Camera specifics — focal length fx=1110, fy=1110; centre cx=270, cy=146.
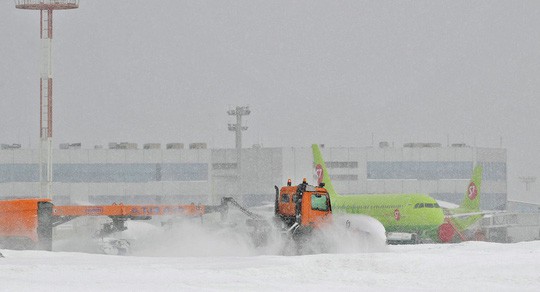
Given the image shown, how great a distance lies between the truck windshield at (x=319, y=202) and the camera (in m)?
44.8

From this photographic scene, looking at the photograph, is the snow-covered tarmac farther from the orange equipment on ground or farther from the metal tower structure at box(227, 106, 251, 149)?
the metal tower structure at box(227, 106, 251, 149)

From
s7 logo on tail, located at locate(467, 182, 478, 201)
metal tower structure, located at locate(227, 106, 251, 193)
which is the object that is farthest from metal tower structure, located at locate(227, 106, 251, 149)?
s7 logo on tail, located at locate(467, 182, 478, 201)

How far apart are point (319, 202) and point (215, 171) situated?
89.7 m

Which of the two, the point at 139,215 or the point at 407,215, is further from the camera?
the point at 407,215

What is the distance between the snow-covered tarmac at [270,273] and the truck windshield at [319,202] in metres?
4.93

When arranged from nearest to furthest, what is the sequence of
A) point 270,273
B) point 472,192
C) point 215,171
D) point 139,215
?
point 270,273
point 139,215
point 472,192
point 215,171

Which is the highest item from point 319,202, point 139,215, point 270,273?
point 319,202

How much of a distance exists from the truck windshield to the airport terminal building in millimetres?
86152

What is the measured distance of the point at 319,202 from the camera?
45.1 m

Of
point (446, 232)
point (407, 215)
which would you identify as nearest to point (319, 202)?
point (407, 215)

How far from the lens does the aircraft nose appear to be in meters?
82.6

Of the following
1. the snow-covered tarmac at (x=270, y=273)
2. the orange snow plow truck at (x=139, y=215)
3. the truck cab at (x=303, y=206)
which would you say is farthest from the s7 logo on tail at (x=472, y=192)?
the snow-covered tarmac at (x=270, y=273)

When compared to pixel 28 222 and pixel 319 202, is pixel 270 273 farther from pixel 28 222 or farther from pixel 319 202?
pixel 28 222

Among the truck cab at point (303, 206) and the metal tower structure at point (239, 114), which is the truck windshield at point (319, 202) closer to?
the truck cab at point (303, 206)
